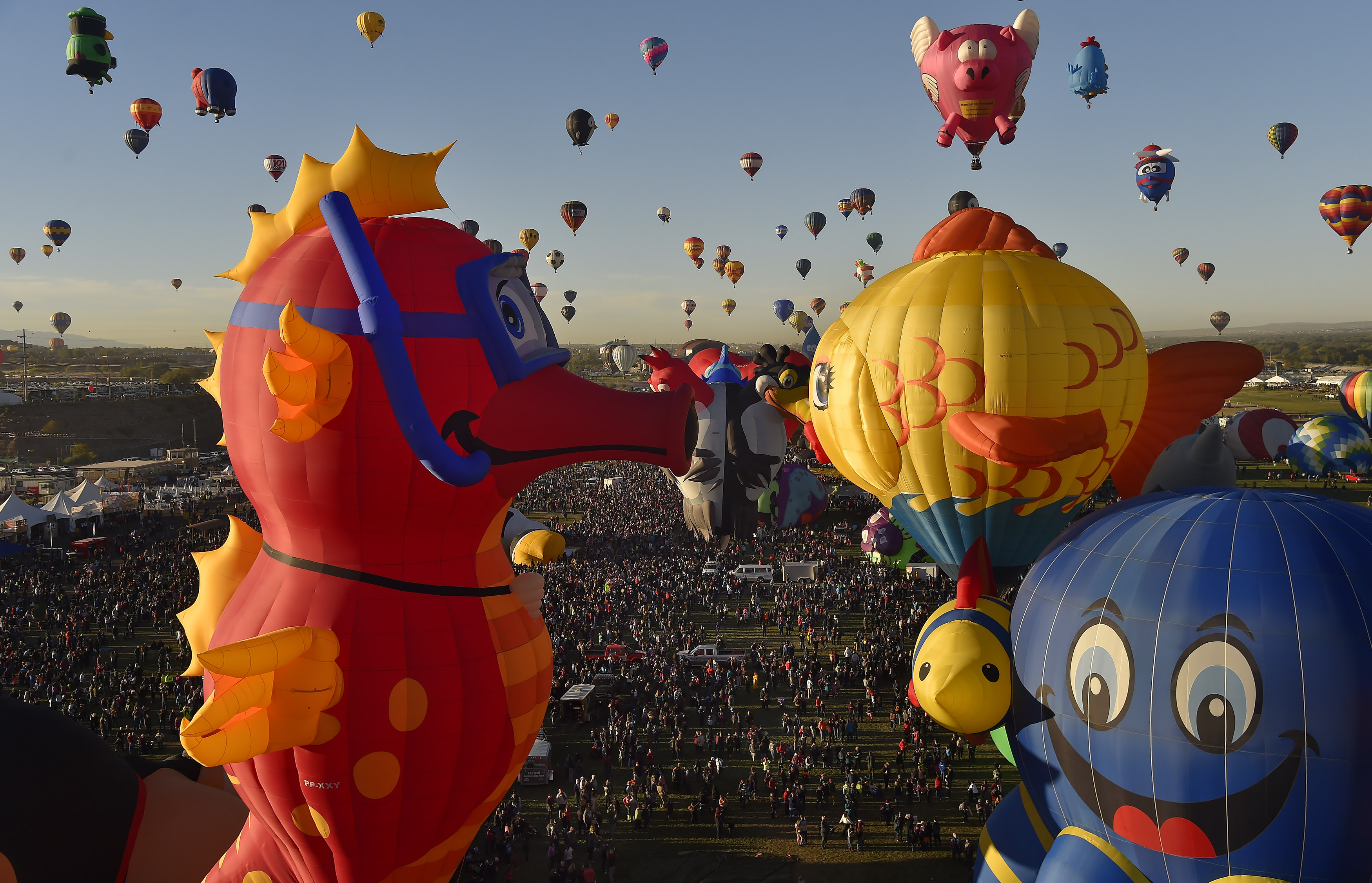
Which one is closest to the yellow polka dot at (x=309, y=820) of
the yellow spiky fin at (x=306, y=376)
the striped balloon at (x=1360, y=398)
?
the yellow spiky fin at (x=306, y=376)

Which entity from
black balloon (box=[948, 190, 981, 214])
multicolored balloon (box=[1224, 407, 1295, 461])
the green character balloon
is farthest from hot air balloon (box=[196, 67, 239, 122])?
multicolored balloon (box=[1224, 407, 1295, 461])

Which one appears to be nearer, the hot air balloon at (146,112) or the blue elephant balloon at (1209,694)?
the blue elephant balloon at (1209,694)

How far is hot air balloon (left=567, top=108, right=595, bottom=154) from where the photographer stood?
3238cm

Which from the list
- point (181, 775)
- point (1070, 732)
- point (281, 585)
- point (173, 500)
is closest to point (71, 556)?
point (173, 500)

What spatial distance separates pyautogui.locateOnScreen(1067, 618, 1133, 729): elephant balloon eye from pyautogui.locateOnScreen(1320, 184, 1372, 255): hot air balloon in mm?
34465

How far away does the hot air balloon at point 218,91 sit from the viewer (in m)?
27.6

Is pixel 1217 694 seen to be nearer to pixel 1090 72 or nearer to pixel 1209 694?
pixel 1209 694

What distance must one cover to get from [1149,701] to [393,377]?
4214 millimetres

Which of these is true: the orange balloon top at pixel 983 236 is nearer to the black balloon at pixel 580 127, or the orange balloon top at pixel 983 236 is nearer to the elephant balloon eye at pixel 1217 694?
the elephant balloon eye at pixel 1217 694

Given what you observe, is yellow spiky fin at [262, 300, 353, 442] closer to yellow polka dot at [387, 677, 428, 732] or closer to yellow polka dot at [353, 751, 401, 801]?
yellow polka dot at [387, 677, 428, 732]

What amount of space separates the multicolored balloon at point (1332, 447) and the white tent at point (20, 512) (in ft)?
131

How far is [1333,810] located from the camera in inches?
173

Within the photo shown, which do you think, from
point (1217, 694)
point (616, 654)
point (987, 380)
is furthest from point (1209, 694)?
point (616, 654)

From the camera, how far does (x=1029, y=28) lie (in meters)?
14.6
